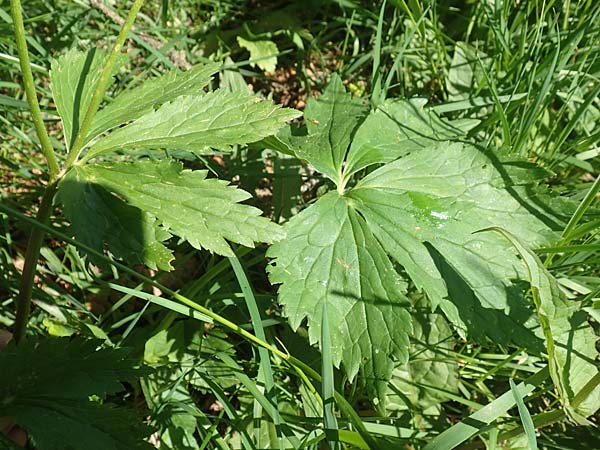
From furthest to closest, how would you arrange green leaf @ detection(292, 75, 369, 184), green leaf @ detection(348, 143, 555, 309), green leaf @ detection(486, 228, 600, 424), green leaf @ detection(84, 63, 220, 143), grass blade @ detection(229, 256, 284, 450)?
green leaf @ detection(292, 75, 369, 184)
green leaf @ detection(348, 143, 555, 309)
green leaf @ detection(84, 63, 220, 143)
grass blade @ detection(229, 256, 284, 450)
green leaf @ detection(486, 228, 600, 424)

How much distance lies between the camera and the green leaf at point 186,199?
68.7 inches

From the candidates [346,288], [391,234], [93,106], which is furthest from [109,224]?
[391,234]

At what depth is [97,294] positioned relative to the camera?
260cm

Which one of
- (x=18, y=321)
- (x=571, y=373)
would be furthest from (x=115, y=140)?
(x=571, y=373)

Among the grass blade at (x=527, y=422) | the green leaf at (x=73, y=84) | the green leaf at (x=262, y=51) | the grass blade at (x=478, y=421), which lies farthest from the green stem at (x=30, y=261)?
the green leaf at (x=262, y=51)

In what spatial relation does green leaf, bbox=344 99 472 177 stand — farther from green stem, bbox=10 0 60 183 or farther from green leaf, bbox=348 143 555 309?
A: green stem, bbox=10 0 60 183

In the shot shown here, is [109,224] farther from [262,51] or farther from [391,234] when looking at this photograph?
[262,51]

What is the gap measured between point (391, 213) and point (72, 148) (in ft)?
3.53

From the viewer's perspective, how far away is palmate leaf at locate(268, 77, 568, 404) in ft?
6.20

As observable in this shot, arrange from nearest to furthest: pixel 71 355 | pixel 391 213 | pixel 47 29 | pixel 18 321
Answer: pixel 71 355 < pixel 18 321 < pixel 391 213 < pixel 47 29

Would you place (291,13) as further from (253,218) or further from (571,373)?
(571,373)

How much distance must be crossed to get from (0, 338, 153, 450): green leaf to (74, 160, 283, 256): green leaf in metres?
0.37

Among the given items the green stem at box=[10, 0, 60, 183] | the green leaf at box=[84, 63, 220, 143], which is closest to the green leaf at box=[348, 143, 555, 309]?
the green leaf at box=[84, 63, 220, 143]

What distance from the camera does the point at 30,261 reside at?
5.85 feet
